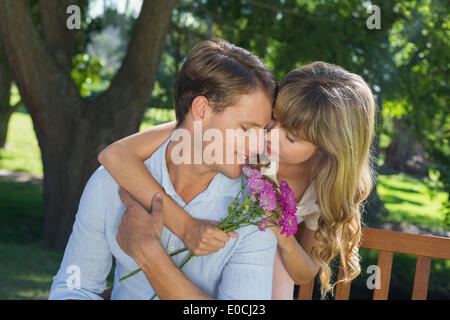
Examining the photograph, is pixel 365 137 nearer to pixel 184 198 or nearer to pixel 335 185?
pixel 335 185

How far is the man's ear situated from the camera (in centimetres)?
217

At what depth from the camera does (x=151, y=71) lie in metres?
5.55

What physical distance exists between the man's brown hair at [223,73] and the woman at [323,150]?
0.26 meters

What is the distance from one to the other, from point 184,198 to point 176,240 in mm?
207

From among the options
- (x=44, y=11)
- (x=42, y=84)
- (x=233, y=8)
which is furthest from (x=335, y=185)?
(x=233, y=8)

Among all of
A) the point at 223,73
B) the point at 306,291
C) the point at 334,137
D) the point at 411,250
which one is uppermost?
the point at 223,73

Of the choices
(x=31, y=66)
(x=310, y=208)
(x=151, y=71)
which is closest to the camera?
(x=310, y=208)

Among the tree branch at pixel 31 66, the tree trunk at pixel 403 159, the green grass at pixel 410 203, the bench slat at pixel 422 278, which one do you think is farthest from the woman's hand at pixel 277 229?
the tree trunk at pixel 403 159

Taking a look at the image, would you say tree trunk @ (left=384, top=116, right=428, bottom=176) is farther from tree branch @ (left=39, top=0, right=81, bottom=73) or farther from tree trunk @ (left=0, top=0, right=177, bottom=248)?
tree branch @ (left=39, top=0, right=81, bottom=73)

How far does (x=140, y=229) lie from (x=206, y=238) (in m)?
0.25

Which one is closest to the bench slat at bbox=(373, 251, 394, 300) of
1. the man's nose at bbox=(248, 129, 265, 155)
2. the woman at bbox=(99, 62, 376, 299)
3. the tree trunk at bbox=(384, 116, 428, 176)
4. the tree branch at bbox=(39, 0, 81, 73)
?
the woman at bbox=(99, 62, 376, 299)

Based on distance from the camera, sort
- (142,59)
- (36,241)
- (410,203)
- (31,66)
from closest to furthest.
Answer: (31,66) → (142,59) → (36,241) → (410,203)

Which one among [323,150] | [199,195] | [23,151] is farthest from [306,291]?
[23,151]

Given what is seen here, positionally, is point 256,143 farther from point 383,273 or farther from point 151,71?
point 151,71
